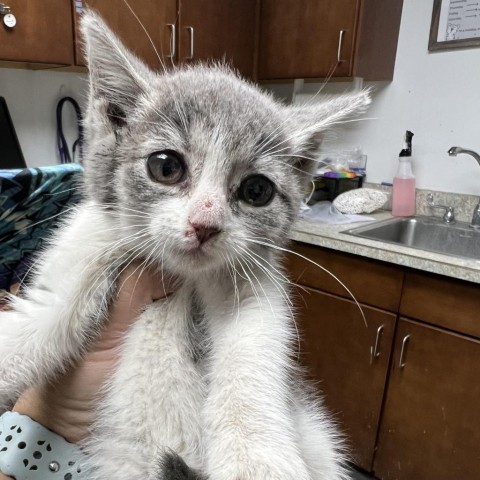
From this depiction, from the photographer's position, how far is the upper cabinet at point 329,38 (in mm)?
2258

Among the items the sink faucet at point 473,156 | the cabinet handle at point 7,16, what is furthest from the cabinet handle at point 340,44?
the cabinet handle at point 7,16

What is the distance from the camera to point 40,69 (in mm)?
2264

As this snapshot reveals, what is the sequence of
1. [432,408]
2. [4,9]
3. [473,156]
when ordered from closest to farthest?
1. [4,9]
2. [432,408]
3. [473,156]

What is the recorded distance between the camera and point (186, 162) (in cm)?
83

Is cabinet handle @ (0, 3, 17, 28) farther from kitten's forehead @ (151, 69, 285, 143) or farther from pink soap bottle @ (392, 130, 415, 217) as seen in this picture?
pink soap bottle @ (392, 130, 415, 217)

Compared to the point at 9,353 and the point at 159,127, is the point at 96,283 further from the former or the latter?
the point at 159,127

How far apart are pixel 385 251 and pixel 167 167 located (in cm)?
122

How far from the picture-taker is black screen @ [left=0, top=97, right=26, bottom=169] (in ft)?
6.53

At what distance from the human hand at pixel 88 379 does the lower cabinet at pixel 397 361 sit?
48.0 inches

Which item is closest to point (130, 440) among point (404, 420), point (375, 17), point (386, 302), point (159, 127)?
point (159, 127)

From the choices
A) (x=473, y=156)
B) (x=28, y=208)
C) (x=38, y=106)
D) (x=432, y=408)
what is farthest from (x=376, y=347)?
(x=38, y=106)

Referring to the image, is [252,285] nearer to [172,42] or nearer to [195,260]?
[195,260]

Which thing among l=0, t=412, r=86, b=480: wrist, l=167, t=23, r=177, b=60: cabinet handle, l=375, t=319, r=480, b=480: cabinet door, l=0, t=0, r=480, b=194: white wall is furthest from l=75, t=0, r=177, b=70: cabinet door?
l=375, t=319, r=480, b=480: cabinet door

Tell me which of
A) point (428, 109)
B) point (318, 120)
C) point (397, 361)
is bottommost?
point (397, 361)
